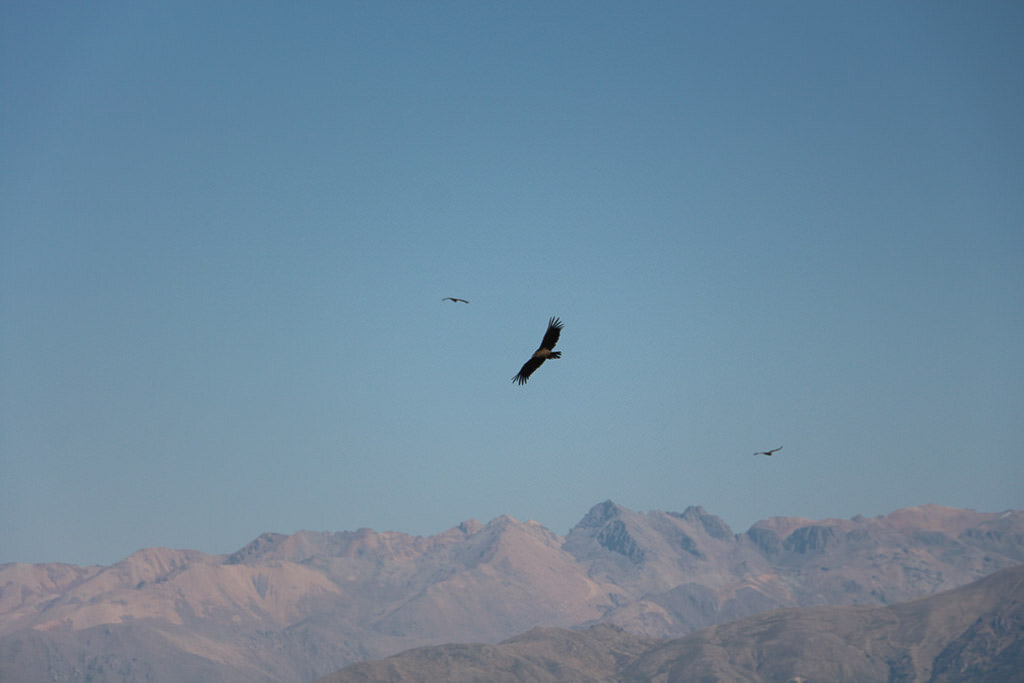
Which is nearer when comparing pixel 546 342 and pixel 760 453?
pixel 546 342

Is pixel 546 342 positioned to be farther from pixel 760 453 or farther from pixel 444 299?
pixel 760 453

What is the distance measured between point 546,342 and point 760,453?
Result: 896 inches

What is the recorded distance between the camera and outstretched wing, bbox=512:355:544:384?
73.0 m

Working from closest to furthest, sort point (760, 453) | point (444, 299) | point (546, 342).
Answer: point (546, 342) < point (444, 299) < point (760, 453)

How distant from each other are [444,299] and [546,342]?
28.0 feet

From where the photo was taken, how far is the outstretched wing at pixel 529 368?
2874 inches

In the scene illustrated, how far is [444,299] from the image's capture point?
254ft

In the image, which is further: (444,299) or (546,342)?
(444,299)

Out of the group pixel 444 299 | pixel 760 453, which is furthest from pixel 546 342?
pixel 760 453

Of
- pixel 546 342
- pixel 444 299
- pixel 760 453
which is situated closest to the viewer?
pixel 546 342

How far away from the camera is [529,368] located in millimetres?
73375

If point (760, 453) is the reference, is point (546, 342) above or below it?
above

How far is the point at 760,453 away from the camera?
8650 cm

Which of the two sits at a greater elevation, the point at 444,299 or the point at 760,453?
the point at 444,299
